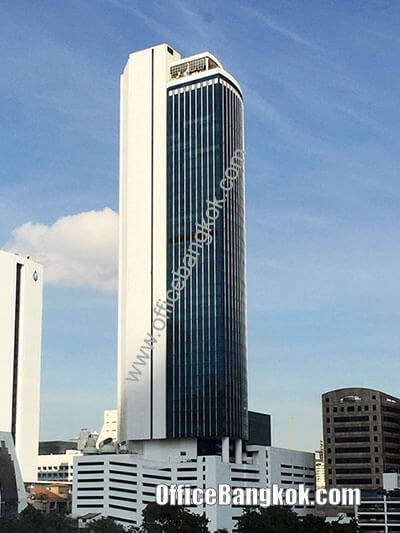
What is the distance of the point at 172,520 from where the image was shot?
138 m

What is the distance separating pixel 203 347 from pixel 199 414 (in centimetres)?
1525

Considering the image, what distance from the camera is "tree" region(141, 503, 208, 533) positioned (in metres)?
131

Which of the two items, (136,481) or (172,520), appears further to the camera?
(136,481)

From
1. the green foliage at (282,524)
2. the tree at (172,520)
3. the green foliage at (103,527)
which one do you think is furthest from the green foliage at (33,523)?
the green foliage at (282,524)

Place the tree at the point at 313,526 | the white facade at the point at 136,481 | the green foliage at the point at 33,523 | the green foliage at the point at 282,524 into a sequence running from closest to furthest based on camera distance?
the green foliage at the point at 33,523, the tree at the point at 313,526, the green foliage at the point at 282,524, the white facade at the point at 136,481

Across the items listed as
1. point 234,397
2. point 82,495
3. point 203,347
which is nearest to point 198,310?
point 203,347

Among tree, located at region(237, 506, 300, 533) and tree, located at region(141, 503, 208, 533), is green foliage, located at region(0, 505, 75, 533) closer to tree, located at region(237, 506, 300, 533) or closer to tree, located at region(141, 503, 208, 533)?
tree, located at region(141, 503, 208, 533)

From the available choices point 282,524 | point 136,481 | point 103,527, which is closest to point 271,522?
point 282,524

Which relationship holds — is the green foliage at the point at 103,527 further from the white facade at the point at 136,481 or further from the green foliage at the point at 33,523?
the white facade at the point at 136,481

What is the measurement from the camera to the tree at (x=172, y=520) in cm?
13131

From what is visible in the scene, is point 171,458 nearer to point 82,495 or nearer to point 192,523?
point 82,495

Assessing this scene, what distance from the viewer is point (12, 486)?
144m

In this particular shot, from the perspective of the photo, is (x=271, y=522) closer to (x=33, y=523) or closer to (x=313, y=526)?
(x=313, y=526)

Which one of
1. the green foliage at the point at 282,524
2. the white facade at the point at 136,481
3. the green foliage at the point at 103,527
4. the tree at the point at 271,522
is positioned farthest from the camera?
the white facade at the point at 136,481
